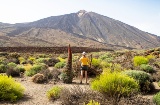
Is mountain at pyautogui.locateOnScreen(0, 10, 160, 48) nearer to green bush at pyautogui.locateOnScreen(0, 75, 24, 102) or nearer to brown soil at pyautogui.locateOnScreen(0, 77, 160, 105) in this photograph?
brown soil at pyautogui.locateOnScreen(0, 77, 160, 105)

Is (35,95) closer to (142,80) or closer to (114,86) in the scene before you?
(114,86)

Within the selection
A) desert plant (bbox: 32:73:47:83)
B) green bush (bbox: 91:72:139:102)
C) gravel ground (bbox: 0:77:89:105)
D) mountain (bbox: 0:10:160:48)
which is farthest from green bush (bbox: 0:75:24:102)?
mountain (bbox: 0:10:160:48)

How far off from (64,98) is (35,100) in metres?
1.99

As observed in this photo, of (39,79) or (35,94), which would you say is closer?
(35,94)

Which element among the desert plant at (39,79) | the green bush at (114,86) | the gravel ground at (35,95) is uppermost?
the green bush at (114,86)

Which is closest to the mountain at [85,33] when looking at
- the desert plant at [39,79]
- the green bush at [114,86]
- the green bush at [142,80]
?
the desert plant at [39,79]

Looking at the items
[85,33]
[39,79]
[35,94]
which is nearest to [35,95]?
[35,94]

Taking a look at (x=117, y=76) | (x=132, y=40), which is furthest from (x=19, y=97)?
(x=132, y=40)

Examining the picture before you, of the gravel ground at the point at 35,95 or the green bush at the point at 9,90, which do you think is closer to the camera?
the green bush at the point at 9,90

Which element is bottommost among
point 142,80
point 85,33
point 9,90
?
point 9,90

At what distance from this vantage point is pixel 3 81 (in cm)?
1087

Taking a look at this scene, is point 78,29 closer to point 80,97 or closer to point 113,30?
point 113,30

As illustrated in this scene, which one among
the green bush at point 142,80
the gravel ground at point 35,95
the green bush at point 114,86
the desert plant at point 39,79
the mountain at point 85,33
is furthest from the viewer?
the mountain at point 85,33

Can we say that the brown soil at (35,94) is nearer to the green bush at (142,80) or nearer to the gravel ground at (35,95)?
the gravel ground at (35,95)
